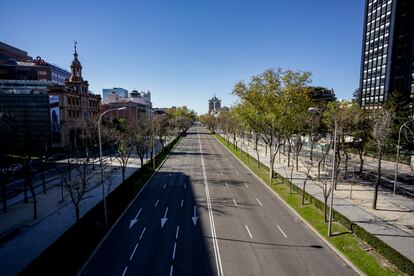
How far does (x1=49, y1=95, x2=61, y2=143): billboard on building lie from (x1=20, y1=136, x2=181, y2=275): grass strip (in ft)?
137

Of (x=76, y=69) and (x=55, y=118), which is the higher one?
(x=76, y=69)

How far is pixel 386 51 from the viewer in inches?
2667

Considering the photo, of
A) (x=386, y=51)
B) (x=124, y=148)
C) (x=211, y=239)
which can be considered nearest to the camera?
(x=211, y=239)

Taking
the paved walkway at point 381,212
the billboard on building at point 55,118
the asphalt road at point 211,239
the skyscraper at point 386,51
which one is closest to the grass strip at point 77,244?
the asphalt road at point 211,239

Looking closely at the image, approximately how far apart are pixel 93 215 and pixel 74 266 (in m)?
5.61

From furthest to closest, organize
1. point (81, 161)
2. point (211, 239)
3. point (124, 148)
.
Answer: point (81, 161) → point (124, 148) → point (211, 239)

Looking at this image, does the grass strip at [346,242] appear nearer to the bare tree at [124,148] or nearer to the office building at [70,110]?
the bare tree at [124,148]

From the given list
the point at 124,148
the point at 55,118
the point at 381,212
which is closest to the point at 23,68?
the point at 55,118

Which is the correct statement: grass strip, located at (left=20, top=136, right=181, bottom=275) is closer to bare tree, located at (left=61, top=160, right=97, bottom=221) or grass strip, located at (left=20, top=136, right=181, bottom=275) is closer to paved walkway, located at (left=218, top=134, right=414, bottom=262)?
bare tree, located at (left=61, top=160, right=97, bottom=221)

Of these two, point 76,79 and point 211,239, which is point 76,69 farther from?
point 211,239

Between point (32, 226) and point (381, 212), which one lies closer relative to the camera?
point (32, 226)

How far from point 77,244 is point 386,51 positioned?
83308 millimetres

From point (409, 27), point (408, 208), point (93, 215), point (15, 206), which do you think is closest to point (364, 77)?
point (409, 27)

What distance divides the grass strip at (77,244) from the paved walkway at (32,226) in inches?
46.6
